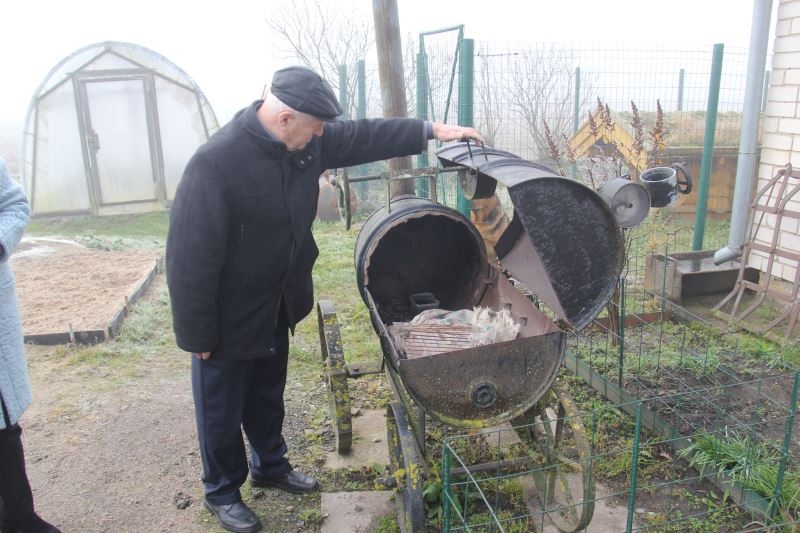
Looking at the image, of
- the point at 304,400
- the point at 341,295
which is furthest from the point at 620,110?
the point at 304,400

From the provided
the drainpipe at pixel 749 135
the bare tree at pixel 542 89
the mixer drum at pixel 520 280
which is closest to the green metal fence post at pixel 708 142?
the drainpipe at pixel 749 135

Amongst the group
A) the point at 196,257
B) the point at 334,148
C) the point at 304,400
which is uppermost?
the point at 334,148

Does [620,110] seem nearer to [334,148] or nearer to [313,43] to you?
[313,43]

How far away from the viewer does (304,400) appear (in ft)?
15.5

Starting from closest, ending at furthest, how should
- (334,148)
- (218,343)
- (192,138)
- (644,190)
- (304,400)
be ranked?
1. (218,343)
2. (334,148)
3. (644,190)
4. (304,400)
5. (192,138)

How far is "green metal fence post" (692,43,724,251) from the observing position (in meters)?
7.16

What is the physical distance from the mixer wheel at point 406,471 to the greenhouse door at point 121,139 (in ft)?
31.1

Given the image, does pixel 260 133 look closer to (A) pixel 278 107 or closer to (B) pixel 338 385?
(A) pixel 278 107

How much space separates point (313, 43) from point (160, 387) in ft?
31.8

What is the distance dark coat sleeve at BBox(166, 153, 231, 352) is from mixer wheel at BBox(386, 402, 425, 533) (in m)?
1.02

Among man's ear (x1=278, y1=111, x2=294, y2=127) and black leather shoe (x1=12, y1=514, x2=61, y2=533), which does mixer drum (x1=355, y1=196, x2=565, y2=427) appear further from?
black leather shoe (x1=12, y1=514, x2=61, y2=533)

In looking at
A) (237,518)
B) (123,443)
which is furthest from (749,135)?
(123,443)

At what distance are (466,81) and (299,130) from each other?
4.08 meters

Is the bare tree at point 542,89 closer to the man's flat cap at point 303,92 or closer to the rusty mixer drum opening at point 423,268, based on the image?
the rusty mixer drum opening at point 423,268
